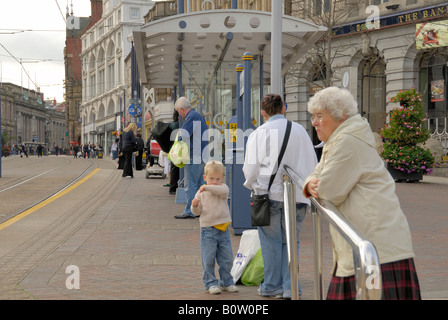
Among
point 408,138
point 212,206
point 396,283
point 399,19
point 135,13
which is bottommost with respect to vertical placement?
point 396,283

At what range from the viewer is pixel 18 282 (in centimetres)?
606

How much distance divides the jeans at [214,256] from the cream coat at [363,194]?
245 centimetres

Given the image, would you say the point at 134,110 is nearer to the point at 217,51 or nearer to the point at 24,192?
the point at 24,192

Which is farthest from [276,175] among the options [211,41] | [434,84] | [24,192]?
Result: [434,84]

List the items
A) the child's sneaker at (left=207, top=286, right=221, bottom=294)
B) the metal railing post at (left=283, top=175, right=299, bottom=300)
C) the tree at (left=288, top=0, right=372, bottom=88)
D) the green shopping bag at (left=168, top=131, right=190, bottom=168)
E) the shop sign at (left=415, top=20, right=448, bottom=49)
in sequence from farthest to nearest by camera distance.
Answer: the shop sign at (left=415, top=20, right=448, bottom=49), the tree at (left=288, top=0, right=372, bottom=88), the green shopping bag at (left=168, top=131, right=190, bottom=168), the child's sneaker at (left=207, top=286, right=221, bottom=294), the metal railing post at (left=283, top=175, right=299, bottom=300)

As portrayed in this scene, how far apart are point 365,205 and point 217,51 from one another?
343 inches

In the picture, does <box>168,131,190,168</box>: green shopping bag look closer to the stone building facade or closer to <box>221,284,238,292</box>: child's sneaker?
<box>221,284,238,292</box>: child's sneaker

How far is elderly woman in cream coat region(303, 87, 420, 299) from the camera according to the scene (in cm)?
330

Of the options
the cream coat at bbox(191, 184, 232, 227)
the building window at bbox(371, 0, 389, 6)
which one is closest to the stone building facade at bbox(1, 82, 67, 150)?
the building window at bbox(371, 0, 389, 6)

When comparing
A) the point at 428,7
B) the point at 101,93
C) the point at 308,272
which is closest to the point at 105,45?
the point at 101,93

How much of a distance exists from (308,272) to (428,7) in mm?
23276

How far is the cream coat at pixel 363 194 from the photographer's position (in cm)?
330

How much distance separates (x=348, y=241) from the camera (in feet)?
9.45

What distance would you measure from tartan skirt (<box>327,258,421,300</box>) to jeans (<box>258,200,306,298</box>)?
2.08m
